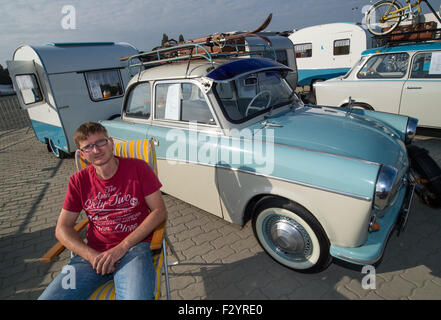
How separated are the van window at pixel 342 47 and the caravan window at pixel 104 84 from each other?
9.83m

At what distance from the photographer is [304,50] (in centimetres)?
1283

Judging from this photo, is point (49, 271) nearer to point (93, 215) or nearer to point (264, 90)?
point (93, 215)

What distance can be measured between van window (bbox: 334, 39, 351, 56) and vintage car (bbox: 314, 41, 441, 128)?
255 inches

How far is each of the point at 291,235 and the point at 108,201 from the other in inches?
67.9

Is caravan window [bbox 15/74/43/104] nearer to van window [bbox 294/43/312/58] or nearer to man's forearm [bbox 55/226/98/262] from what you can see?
man's forearm [bbox 55/226/98/262]

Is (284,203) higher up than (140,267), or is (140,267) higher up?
(284,203)

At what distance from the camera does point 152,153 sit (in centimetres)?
274

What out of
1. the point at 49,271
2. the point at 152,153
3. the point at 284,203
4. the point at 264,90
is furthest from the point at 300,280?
the point at 49,271

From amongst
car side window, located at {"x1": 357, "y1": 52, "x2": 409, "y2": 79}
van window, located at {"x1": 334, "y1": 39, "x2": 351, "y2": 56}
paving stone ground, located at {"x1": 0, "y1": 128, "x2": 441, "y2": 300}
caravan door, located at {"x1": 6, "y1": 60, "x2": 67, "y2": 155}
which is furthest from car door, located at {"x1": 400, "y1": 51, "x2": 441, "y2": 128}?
caravan door, located at {"x1": 6, "y1": 60, "x2": 67, "y2": 155}

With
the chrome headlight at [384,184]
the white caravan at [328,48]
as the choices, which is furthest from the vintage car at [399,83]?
the white caravan at [328,48]
